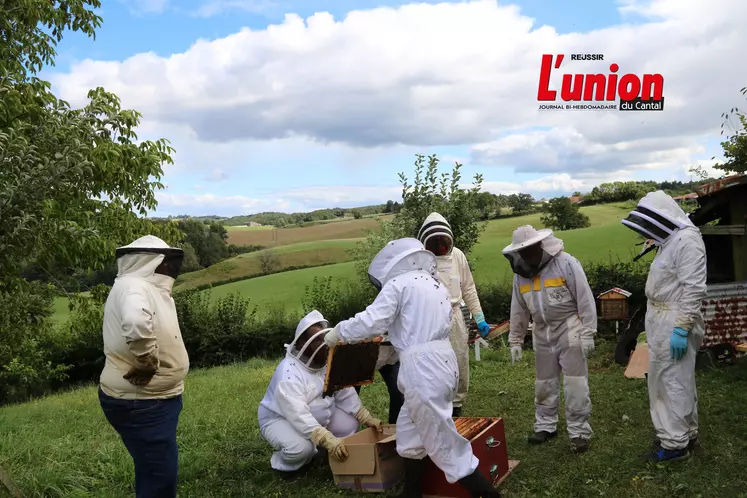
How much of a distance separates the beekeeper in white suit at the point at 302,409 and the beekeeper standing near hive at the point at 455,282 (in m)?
1.40

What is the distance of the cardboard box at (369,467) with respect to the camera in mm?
5047

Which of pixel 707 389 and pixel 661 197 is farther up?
pixel 661 197

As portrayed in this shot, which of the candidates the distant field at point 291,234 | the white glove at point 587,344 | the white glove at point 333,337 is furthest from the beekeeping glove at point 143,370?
the distant field at point 291,234

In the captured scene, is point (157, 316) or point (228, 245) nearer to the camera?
point (157, 316)

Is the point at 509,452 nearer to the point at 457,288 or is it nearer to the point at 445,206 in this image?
the point at 457,288

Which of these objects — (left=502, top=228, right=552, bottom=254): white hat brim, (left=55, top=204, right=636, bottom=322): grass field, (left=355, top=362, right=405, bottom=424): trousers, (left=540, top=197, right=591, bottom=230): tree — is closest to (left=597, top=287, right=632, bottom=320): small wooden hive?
(left=55, top=204, right=636, bottom=322): grass field

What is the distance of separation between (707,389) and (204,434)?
248 inches

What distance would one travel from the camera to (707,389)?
7.59 metres

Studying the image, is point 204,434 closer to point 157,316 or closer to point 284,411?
point 284,411

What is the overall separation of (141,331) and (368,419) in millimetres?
2718

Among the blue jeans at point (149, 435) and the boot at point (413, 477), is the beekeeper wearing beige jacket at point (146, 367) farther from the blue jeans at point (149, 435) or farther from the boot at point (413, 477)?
the boot at point (413, 477)

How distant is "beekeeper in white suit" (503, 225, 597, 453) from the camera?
573 cm

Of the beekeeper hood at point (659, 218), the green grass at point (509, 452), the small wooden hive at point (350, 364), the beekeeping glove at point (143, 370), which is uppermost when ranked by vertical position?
the beekeeper hood at point (659, 218)

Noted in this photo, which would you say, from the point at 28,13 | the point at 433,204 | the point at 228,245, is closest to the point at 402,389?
the point at 28,13
